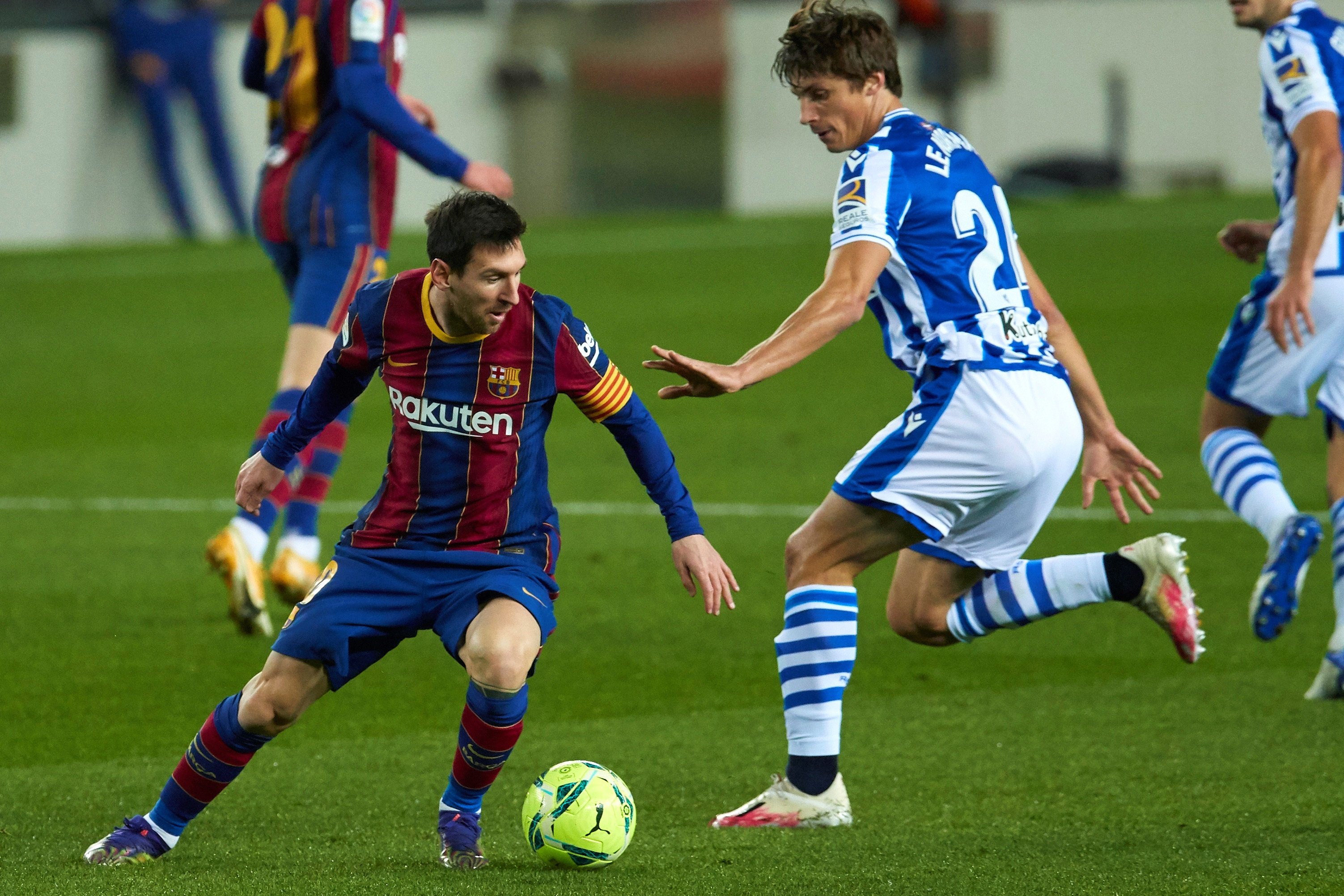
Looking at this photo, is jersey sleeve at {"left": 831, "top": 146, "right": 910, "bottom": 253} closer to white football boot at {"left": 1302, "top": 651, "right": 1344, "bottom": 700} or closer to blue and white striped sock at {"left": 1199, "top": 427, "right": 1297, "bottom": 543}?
blue and white striped sock at {"left": 1199, "top": 427, "right": 1297, "bottom": 543}

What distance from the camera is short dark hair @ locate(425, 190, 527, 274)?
3.67 m

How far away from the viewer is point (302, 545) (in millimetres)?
6469

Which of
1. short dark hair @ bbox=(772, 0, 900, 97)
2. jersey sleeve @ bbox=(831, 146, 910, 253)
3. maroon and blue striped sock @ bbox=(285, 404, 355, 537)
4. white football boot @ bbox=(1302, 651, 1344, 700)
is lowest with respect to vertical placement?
maroon and blue striped sock @ bbox=(285, 404, 355, 537)

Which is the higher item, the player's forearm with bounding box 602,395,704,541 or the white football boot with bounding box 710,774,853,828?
the player's forearm with bounding box 602,395,704,541

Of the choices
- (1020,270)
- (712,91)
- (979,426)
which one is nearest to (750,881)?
(979,426)

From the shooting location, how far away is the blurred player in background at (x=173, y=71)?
19.1 metres

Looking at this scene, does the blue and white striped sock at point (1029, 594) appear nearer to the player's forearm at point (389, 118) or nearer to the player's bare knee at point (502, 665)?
the player's bare knee at point (502, 665)

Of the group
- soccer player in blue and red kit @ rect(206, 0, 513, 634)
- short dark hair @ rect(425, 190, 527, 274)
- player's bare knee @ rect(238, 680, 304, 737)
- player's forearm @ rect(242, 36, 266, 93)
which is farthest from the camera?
player's forearm @ rect(242, 36, 266, 93)

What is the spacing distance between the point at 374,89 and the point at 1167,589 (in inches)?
126

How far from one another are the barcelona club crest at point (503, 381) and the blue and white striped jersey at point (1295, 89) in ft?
8.13

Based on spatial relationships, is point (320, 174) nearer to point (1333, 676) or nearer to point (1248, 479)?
point (1248, 479)

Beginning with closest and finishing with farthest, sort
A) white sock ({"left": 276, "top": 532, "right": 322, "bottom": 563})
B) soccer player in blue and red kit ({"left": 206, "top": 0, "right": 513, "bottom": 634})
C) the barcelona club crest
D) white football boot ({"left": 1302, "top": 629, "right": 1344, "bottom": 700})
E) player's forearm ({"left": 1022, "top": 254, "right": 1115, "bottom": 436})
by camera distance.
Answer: the barcelona club crest, player's forearm ({"left": 1022, "top": 254, "right": 1115, "bottom": 436}), white football boot ({"left": 1302, "top": 629, "right": 1344, "bottom": 700}), soccer player in blue and red kit ({"left": 206, "top": 0, "right": 513, "bottom": 634}), white sock ({"left": 276, "top": 532, "right": 322, "bottom": 563})

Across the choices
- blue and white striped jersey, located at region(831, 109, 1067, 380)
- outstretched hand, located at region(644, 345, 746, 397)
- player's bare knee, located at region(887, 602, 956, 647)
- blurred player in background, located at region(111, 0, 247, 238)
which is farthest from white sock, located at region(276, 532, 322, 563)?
blurred player in background, located at region(111, 0, 247, 238)

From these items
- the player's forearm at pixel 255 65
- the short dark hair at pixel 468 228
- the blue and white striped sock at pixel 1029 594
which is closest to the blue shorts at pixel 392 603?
the short dark hair at pixel 468 228
